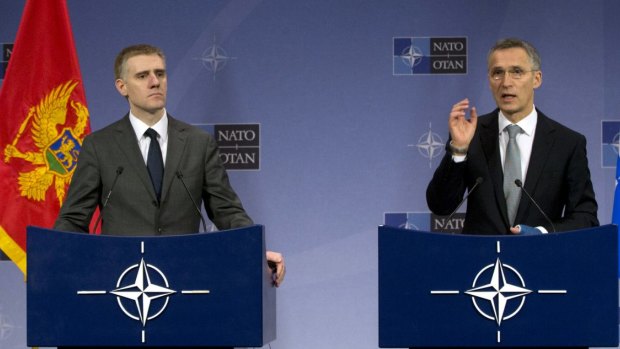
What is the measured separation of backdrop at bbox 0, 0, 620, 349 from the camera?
4.81 m

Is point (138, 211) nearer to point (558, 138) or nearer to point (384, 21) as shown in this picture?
point (558, 138)

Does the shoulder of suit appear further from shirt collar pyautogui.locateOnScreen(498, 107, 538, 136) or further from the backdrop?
the backdrop

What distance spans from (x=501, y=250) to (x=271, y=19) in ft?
8.81

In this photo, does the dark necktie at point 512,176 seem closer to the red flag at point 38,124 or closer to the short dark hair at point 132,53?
the short dark hair at point 132,53

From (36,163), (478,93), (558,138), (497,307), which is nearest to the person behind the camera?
(497,307)

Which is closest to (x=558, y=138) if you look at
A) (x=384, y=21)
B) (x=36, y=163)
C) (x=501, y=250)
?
(x=501, y=250)

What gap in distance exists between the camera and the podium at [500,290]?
2.51m

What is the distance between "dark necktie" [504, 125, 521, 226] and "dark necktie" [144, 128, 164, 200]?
3.90 feet

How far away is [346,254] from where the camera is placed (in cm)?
488

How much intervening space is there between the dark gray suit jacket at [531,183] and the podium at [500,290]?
2.11 ft

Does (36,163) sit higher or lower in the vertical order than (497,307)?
higher

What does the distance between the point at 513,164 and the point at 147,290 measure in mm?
1378

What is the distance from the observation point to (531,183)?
10.7 ft

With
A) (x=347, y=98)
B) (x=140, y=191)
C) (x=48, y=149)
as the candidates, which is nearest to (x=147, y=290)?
(x=140, y=191)
